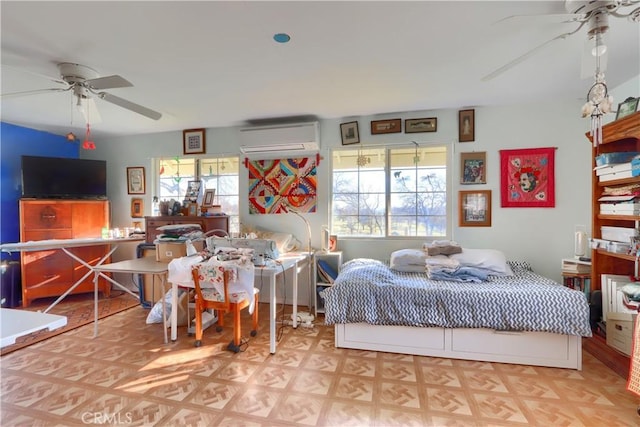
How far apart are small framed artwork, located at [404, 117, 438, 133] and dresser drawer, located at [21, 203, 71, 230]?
14.7 ft

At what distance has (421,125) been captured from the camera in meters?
3.44

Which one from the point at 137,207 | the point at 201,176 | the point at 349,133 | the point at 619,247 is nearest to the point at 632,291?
the point at 619,247

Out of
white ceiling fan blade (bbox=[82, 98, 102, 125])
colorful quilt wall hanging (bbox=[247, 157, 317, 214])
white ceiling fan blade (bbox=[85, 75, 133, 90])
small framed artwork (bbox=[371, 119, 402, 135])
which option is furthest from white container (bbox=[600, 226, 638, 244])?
white ceiling fan blade (bbox=[82, 98, 102, 125])

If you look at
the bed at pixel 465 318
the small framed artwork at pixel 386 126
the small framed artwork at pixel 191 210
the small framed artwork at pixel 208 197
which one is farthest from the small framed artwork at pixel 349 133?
the small framed artwork at pixel 191 210

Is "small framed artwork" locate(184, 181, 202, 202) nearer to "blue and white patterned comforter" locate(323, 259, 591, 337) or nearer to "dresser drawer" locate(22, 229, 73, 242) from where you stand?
"dresser drawer" locate(22, 229, 73, 242)

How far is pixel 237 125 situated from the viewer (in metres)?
3.98

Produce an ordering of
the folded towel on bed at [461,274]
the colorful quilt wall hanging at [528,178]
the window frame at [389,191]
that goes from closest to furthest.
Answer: the folded towel on bed at [461,274]
the colorful quilt wall hanging at [528,178]
the window frame at [389,191]

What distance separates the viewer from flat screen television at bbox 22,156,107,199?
3.74 metres

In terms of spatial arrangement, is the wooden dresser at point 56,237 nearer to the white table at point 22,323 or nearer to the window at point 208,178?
the window at point 208,178

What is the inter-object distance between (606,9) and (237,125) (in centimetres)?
356

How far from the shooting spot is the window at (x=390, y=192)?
11.4ft

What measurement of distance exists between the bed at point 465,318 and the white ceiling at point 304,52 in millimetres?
1767

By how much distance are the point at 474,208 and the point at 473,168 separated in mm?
449

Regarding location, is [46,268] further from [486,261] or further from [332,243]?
[486,261]
